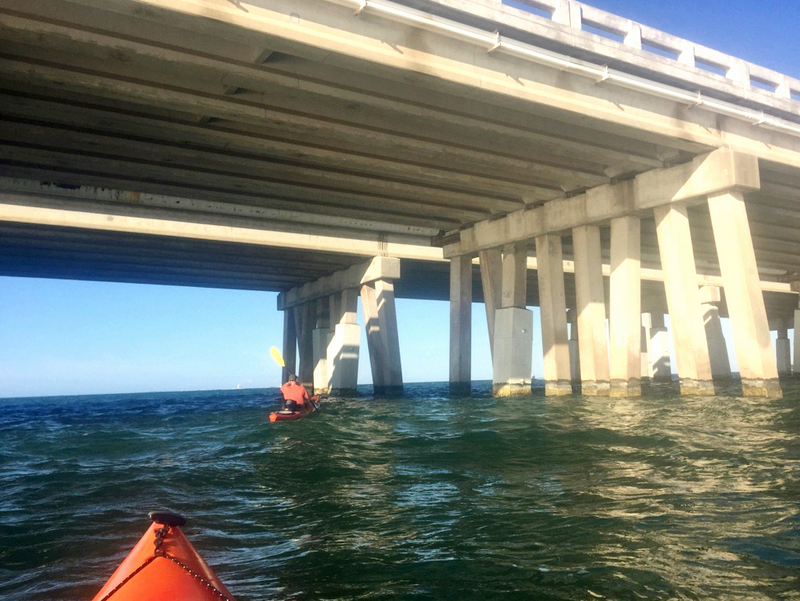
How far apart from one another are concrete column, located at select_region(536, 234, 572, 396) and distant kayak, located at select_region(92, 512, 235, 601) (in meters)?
24.4

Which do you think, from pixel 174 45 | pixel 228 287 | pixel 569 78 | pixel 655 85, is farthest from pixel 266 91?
pixel 228 287

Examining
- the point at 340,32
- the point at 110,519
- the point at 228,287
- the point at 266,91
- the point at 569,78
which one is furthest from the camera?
the point at 228,287

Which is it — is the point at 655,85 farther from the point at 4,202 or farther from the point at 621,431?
the point at 4,202

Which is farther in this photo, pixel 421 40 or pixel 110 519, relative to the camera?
pixel 421 40

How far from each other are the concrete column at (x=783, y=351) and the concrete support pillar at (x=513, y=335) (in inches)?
2094

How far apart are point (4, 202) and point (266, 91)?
1420cm

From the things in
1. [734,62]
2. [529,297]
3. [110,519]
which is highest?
[734,62]

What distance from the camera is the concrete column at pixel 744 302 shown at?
2147cm

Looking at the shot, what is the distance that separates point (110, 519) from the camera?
814 cm

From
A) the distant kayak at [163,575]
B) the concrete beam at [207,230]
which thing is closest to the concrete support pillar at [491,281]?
the concrete beam at [207,230]

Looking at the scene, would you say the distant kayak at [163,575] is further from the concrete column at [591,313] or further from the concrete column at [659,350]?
the concrete column at [659,350]

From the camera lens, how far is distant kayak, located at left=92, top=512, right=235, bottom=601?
14.0ft

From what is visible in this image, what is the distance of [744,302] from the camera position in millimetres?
21562

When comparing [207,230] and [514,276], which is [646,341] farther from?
[207,230]
